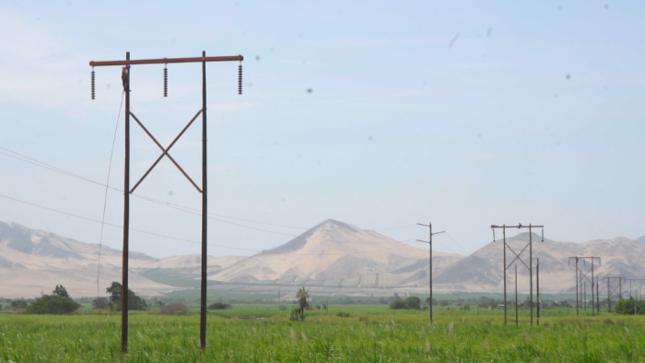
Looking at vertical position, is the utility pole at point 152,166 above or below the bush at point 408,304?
above

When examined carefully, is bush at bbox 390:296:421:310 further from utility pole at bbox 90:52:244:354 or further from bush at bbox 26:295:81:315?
utility pole at bbox 90:52:244:354

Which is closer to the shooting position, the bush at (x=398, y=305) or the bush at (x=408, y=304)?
the bush at (x=408, y=304)

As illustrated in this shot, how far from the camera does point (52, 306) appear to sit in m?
112

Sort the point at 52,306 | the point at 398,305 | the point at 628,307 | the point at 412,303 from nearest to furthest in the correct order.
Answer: the point at 52,306 < the point at 628,307 < the point at 412,303 < the point at 398,305

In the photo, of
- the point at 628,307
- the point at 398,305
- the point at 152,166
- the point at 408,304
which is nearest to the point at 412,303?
the point at 408,304

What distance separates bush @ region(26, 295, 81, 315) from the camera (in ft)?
366

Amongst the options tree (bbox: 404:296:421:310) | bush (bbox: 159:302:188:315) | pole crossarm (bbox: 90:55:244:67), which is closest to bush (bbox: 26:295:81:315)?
bush (bbox: 159:302:188:315)

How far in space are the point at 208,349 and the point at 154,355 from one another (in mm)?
2610

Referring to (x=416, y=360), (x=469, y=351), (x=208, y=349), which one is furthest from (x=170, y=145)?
(x=469, y=351)

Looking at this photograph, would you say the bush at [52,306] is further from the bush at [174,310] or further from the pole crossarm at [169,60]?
the pole crossarm at [169,60]

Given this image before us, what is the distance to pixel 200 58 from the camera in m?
28.9

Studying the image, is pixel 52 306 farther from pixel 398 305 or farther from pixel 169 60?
pixel 169 60

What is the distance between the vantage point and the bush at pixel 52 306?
111562mm

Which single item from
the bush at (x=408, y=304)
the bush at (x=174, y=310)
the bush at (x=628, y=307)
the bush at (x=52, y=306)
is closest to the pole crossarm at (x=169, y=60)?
the bush at (x=174, y=310)
